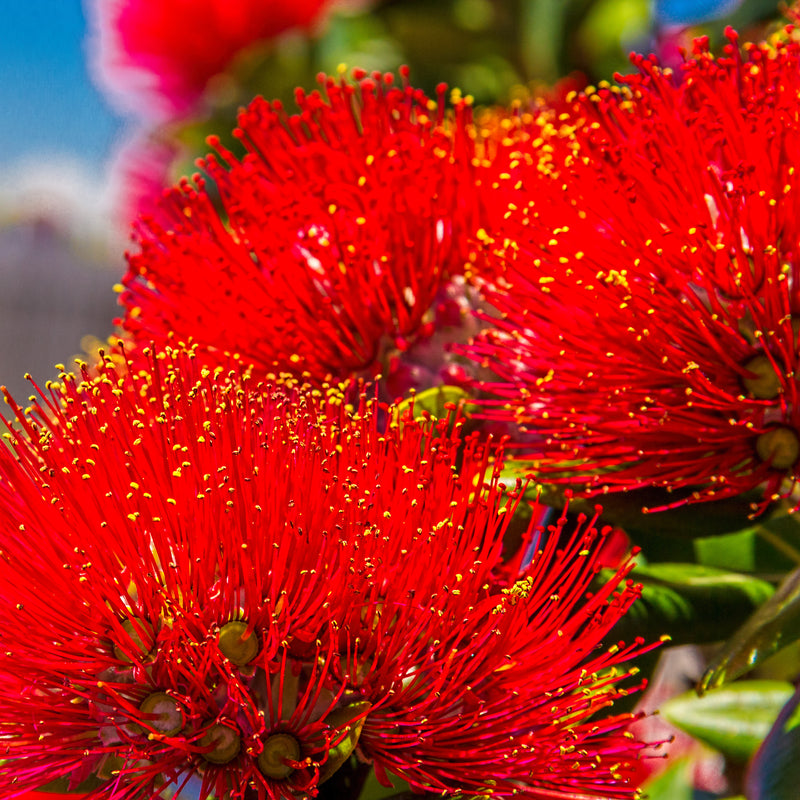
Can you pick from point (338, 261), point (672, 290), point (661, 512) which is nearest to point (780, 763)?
point (661, 512)

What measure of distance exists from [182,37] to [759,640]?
1.58 metres

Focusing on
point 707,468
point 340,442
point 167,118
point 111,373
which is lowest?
point 707,468

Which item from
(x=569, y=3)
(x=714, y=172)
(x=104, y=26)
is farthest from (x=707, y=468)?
(x=104, y=26)

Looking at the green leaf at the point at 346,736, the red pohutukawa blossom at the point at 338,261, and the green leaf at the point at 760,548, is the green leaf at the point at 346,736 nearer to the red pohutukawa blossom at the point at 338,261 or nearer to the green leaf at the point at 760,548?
the red pohutukawa blossom at the point at 338,261

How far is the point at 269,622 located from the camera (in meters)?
0.56

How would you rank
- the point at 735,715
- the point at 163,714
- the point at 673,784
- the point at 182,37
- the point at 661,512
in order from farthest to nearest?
the point at 182,37, the point at 673,784, the point at 735,715, the point at 661,512, the point at 163,714

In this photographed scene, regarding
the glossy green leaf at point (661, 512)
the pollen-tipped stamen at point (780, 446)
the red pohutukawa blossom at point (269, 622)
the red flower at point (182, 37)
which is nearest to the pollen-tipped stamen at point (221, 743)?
the red pohutukawa blossom at point (269, 622)

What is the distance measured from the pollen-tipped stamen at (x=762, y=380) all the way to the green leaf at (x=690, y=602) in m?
0.15

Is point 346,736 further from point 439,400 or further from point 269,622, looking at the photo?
point 439,400

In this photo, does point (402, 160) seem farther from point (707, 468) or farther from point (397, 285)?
point (707, 468)

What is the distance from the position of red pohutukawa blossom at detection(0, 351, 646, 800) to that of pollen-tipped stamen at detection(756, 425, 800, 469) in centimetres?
13

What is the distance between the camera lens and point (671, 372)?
64 centimetres

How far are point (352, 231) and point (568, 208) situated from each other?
0.16 meters

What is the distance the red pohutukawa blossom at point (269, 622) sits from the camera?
0.56 m
